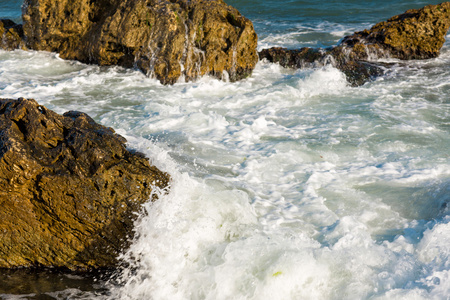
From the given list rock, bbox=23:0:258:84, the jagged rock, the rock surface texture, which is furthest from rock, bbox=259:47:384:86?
the jagged rock

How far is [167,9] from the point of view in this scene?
340 inches

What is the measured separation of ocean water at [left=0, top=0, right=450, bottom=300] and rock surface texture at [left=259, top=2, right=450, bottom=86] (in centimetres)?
53

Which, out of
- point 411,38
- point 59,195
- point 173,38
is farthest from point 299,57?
point 59,195

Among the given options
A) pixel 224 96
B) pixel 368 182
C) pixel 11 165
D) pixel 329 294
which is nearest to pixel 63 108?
pixel 224 96

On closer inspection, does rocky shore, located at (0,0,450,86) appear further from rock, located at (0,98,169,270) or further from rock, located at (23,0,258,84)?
rock, located at (0,98,169,270)

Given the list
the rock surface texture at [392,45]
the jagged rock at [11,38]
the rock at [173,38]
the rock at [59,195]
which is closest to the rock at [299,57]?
the rock surface texture at [392,45]

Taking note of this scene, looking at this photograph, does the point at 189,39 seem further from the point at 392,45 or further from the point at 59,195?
the point at 59,195

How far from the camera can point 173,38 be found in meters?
8.49

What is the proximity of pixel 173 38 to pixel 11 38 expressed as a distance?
17.1 ft

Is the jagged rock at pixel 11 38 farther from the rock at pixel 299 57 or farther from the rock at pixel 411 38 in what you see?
the rock at pixel 411 38

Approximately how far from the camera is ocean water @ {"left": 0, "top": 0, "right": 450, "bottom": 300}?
3.31 m

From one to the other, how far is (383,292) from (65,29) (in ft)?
30.3

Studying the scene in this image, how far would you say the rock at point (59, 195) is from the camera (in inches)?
131

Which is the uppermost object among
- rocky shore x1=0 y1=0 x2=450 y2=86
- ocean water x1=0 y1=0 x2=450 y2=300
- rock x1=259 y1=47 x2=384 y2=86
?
rocky shore x1=0 y1=0 x2=450 y2=86
